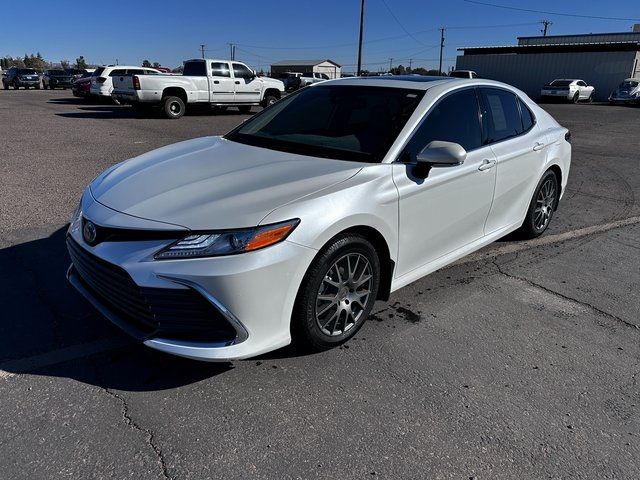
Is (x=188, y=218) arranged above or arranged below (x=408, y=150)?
below

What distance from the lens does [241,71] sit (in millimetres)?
18453

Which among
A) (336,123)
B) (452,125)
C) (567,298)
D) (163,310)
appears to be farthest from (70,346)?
(567,298)

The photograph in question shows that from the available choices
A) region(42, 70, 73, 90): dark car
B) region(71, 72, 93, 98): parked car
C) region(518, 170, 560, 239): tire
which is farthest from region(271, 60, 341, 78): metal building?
region(518, 170, 560, 239): tire

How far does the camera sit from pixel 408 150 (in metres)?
3.41

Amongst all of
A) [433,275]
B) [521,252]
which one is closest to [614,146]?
[521,252]

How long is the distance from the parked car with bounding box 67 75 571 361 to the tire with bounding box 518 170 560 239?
1.69 feet

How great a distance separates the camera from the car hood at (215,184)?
8.70 ft

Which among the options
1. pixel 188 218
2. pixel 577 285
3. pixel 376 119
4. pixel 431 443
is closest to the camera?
pixel 431 443

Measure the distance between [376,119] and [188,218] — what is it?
1.68 m

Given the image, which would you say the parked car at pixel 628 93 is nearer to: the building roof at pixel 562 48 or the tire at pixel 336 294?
the building roof at pixel 562 48

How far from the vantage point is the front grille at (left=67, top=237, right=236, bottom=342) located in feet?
8.28

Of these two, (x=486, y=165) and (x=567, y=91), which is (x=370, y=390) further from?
(x=567, y=91)

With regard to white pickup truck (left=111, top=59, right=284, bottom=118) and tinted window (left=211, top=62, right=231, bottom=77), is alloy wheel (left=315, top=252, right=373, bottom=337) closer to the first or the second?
white pickup truck (left=111, top=59, right=284, bottom=118)

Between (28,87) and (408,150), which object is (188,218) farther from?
(28,87)
